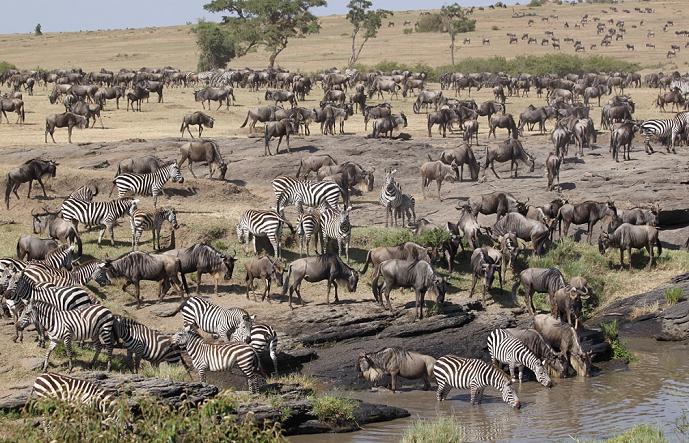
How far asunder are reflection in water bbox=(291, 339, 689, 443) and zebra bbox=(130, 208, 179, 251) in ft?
25.3

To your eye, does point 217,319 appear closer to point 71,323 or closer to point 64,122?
point 71,323

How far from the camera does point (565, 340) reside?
19.8 metres

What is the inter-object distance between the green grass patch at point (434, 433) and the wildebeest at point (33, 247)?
9.83 meters

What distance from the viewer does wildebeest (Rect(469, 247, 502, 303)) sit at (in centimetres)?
2248

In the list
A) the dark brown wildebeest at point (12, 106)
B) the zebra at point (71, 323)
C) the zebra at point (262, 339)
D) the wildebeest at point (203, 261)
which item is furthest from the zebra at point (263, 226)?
the dark brown wildebeest at point (12, 106)

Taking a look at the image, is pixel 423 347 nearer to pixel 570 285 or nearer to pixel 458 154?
pixel 570 285

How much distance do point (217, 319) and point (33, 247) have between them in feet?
17.9

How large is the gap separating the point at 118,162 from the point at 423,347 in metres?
15.6

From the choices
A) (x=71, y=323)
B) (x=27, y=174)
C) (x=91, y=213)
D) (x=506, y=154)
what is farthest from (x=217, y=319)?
(x=506, y=154)

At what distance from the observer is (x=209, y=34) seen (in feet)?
257

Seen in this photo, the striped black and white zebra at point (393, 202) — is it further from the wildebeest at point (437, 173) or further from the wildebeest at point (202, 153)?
the wildebeest at point (202, 153)

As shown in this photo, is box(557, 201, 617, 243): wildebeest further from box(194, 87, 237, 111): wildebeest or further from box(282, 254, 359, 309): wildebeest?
box(194, 87, 237, 111): wildebeest

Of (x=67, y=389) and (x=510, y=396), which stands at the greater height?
(x=67, y=389)

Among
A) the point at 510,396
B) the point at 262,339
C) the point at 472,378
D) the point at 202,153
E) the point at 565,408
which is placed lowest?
the point at 565,408
